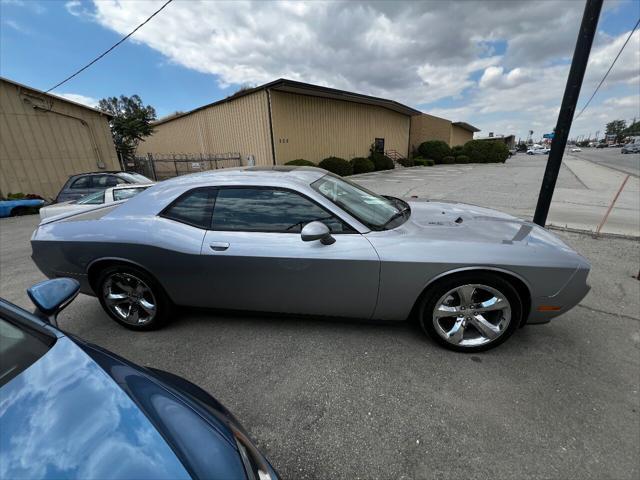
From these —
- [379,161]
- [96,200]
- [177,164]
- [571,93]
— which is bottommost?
[379,161]

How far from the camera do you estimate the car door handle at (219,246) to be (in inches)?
97.7

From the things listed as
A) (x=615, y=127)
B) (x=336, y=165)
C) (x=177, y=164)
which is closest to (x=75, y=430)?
(x=336, y=165)

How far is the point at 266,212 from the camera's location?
254cm

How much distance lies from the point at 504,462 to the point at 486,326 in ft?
3.17

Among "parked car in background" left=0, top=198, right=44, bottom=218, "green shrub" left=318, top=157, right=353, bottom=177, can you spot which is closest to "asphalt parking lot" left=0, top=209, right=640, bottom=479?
"parked car in background" left=0, top=198, right=44, bottom=218

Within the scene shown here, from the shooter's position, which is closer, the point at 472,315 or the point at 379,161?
the point at 472,315

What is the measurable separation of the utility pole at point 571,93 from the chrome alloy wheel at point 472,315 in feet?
7.98

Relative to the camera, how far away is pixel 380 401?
2104 mm

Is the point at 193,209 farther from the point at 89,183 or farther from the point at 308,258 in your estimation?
the point at 89,183

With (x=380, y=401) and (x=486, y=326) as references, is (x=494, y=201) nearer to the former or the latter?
(x=486, y=326)

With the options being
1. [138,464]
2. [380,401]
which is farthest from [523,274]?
[138,464]

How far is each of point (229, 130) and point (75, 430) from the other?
64.8 ft

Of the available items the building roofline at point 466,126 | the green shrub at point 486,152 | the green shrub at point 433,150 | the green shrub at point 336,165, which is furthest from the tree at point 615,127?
the green shrub at point 336,165

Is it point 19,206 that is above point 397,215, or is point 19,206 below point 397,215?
below
